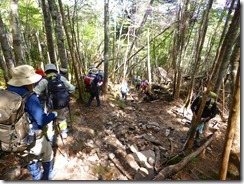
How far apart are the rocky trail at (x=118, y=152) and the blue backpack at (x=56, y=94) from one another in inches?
45.4

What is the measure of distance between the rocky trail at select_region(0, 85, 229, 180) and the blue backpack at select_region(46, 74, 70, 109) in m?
1.15

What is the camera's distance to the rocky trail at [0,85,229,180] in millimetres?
4531

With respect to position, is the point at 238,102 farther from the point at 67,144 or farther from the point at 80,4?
the point at 80,4

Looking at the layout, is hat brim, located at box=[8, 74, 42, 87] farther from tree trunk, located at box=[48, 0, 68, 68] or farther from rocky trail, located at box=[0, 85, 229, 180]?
tree trunk, located at box=[48, 0, 68, 68]

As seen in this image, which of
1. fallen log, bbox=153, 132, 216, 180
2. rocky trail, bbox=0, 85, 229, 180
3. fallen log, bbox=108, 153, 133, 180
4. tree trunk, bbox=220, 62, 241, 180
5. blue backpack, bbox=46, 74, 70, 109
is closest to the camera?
tree trunk, bbox=220, 62, 241, 180

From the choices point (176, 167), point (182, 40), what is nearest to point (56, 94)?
point (176, 167)

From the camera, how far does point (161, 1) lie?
15.7 m

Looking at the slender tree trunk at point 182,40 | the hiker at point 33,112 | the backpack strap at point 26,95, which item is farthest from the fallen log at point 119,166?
the slender tree trunk at point 182,40

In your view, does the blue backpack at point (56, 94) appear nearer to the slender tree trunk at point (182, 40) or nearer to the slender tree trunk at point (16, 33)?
the slender tree trunk at point (16, 33)

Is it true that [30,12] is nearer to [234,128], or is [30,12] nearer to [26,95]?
[26,95]

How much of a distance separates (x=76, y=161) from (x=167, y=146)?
3.02 meters

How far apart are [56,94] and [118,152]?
7.60 ft

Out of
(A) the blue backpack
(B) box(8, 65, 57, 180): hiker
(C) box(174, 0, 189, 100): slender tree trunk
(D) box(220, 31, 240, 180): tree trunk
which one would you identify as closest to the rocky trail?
(B) box(8, 65, 57, 180): hiker

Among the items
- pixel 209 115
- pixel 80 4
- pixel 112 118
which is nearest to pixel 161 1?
pixel 80 4
